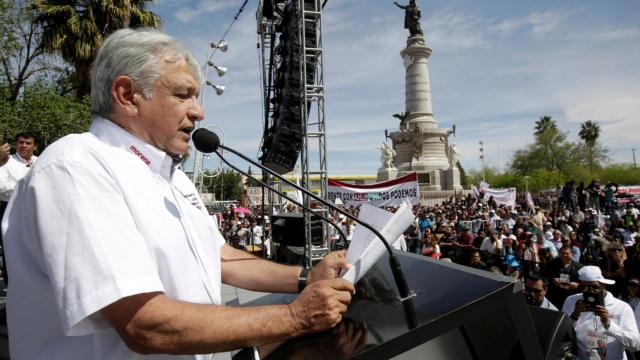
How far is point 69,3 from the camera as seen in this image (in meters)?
13.6

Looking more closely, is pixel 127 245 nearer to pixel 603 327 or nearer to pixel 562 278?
pixel 603 327

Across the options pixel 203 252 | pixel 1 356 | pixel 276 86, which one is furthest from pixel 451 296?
pixel 276 86

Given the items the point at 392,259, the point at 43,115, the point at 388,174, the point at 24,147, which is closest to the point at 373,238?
the point at 392,259

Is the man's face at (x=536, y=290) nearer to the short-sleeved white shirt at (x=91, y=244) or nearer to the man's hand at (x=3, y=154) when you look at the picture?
the short-sleeved white shirt at (x=91, y=244)

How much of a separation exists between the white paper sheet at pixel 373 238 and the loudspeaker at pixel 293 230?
22.9 feet

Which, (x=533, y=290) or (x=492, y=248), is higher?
(x=533, y=290)

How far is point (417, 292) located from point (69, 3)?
16184 millimetres

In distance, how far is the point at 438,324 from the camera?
3.27ft

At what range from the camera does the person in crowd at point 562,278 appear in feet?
20.0

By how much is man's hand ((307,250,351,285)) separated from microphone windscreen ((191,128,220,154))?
2.17ft

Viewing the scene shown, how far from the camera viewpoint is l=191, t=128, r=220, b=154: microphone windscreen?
1766 mm

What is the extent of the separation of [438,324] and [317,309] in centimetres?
31

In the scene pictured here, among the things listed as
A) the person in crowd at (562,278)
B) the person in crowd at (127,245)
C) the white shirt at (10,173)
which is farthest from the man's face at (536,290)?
the white shirt at (10,173)

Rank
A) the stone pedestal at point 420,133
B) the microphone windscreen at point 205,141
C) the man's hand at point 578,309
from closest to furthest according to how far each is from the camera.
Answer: the microphone windscreen at point 205,141
the man's hand at point 578,309
the stone pedestal at point 420,133
